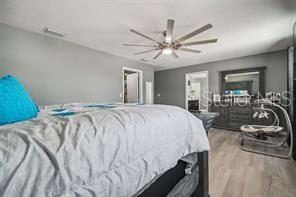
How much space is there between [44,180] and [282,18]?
3634 mm

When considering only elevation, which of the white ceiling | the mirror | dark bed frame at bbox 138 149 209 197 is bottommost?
dark bed frame at bbox 138 149 209 197

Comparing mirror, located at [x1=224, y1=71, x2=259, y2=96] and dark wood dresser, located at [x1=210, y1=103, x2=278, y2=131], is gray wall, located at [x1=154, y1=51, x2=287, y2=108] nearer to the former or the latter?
mirror, located at [x1=224, y1=71, x2=259, y2=96]

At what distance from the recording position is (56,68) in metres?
3.10

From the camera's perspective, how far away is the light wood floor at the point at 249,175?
159 centimetres

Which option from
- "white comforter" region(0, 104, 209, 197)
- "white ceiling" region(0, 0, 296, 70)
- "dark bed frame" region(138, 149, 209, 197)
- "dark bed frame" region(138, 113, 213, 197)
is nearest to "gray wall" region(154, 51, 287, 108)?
"white ceiling" region(0, 0, 296, 70)

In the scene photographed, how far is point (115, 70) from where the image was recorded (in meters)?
4.32

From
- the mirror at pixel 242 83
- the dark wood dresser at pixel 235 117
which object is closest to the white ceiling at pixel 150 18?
the mirror at pixel 242 83

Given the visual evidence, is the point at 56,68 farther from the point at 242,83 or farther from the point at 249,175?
the point at 242,83

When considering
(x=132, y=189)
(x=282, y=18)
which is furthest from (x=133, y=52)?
(x=132, y=189)

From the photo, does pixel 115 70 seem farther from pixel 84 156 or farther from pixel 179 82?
pixel 84 156

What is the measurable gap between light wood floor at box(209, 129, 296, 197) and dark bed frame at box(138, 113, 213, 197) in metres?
0.42

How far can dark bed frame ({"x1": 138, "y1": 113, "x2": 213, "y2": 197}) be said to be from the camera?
0.93 meters

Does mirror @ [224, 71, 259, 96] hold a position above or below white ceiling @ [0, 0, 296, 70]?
below

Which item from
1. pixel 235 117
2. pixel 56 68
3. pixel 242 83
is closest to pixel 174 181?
pixel 56 68
